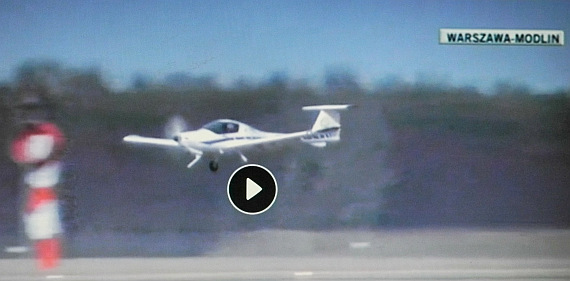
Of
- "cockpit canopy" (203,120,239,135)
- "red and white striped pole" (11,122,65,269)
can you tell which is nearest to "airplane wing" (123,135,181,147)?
"cockpit canopy" (203,120,239,135)

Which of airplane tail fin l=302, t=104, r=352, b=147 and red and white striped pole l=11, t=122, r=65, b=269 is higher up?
airplane tail fin l=302, t=104, r=352, b=147

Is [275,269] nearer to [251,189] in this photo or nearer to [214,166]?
[251,189]

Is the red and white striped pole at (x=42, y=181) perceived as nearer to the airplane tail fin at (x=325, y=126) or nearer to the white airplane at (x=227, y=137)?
the white airplane at (x=227, y=137)

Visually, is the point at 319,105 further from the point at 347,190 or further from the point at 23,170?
the point at 23,170

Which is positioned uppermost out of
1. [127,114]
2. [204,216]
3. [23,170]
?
[127,114]

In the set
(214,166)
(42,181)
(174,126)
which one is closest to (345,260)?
(214,166)

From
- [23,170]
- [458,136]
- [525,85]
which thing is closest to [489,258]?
[458,136]
